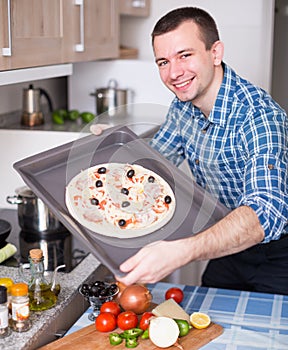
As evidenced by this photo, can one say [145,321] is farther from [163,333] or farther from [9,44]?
[9,44]

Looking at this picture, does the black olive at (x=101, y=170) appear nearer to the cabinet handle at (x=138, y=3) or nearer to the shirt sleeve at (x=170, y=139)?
the shirt sleeve at (x=170, y=139)

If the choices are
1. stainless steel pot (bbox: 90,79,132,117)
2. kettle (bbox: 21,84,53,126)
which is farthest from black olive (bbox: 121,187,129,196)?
stainless steel pot (bbox: 90,79,132,117)

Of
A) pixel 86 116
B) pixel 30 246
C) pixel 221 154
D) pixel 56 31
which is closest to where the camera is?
pixel 221 154

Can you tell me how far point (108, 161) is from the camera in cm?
176

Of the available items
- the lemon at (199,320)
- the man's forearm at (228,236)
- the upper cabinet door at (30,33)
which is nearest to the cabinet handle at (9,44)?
the upper cabinet door at (30,33)

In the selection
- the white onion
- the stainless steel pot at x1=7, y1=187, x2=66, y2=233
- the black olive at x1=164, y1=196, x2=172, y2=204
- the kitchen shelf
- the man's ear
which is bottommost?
the white onion

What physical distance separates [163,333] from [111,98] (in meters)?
1.62

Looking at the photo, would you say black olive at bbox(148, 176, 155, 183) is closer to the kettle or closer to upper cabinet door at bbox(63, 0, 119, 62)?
upper cabinet door at bbox(63, 0, 119, 62)

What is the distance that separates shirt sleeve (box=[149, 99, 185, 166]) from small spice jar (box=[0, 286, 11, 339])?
0.86 metres

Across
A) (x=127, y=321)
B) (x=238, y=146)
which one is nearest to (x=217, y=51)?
(x=238, y=146)

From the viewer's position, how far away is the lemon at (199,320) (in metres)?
1.60

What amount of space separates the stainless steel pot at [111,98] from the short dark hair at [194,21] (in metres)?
1.10

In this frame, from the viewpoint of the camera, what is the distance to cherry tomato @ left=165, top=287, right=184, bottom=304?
176 cm

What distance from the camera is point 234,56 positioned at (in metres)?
3.07
